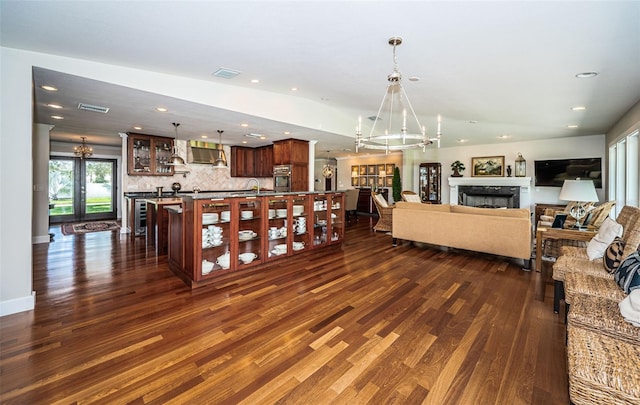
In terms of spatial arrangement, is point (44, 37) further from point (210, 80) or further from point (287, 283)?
point (287, 283)

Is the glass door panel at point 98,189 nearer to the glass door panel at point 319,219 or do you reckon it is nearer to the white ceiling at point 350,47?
the white ceiling at point 350,47

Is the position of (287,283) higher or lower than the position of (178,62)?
lower

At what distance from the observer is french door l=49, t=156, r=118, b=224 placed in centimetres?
845

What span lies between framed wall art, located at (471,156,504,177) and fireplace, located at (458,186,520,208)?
19.6 inches

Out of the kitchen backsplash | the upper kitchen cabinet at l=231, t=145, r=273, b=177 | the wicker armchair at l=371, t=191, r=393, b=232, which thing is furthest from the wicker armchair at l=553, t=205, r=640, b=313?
the kitchen backsplash

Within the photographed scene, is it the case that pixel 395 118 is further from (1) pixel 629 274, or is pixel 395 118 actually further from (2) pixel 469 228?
(1) pixel 629 274

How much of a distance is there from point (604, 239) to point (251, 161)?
25.8ft

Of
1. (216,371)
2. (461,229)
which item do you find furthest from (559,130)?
(216,371)

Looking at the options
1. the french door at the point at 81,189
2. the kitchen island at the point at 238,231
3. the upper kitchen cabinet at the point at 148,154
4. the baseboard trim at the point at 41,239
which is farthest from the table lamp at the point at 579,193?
the french door at the point at 81,189

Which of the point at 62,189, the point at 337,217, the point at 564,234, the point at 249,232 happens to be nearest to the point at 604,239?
the point at 564,234

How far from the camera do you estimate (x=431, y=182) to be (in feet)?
33.4

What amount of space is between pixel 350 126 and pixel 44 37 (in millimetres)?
5404

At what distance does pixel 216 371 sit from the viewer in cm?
187

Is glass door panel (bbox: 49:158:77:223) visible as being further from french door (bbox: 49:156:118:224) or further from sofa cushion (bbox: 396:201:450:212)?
sofa cushion (bbox: 396:201:450:212)
